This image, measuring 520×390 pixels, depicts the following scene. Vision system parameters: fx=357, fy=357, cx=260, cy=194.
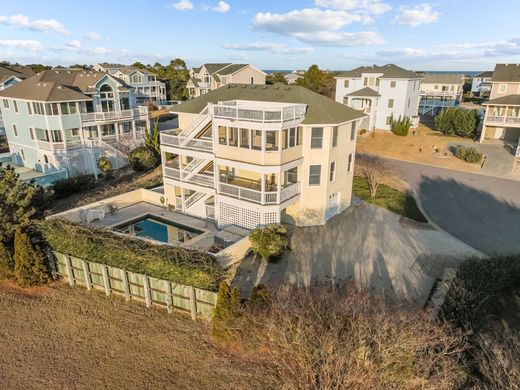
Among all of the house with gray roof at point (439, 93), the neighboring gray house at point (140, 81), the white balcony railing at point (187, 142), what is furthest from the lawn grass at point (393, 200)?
the neighboring gray house at point (140, 81)

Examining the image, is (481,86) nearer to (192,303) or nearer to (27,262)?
(192,303)

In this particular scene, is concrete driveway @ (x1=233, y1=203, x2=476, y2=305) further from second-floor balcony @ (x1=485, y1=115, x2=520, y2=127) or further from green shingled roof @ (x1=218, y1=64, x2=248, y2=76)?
green shingled roof @ (x1=218, y1=64, x2=248, y2=76)

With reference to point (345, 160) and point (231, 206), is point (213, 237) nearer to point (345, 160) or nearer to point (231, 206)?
point (231, 206)

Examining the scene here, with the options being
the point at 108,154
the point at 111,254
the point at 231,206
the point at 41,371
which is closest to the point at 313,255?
the point at 231,206

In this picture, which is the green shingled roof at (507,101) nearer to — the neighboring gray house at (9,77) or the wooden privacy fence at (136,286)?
the wooden privacy fence at (136,286)

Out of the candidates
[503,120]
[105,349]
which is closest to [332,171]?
[105,349]

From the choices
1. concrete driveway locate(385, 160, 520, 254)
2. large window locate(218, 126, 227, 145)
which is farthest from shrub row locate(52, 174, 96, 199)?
concrete driveway locate(385, 160, 520, 254)
